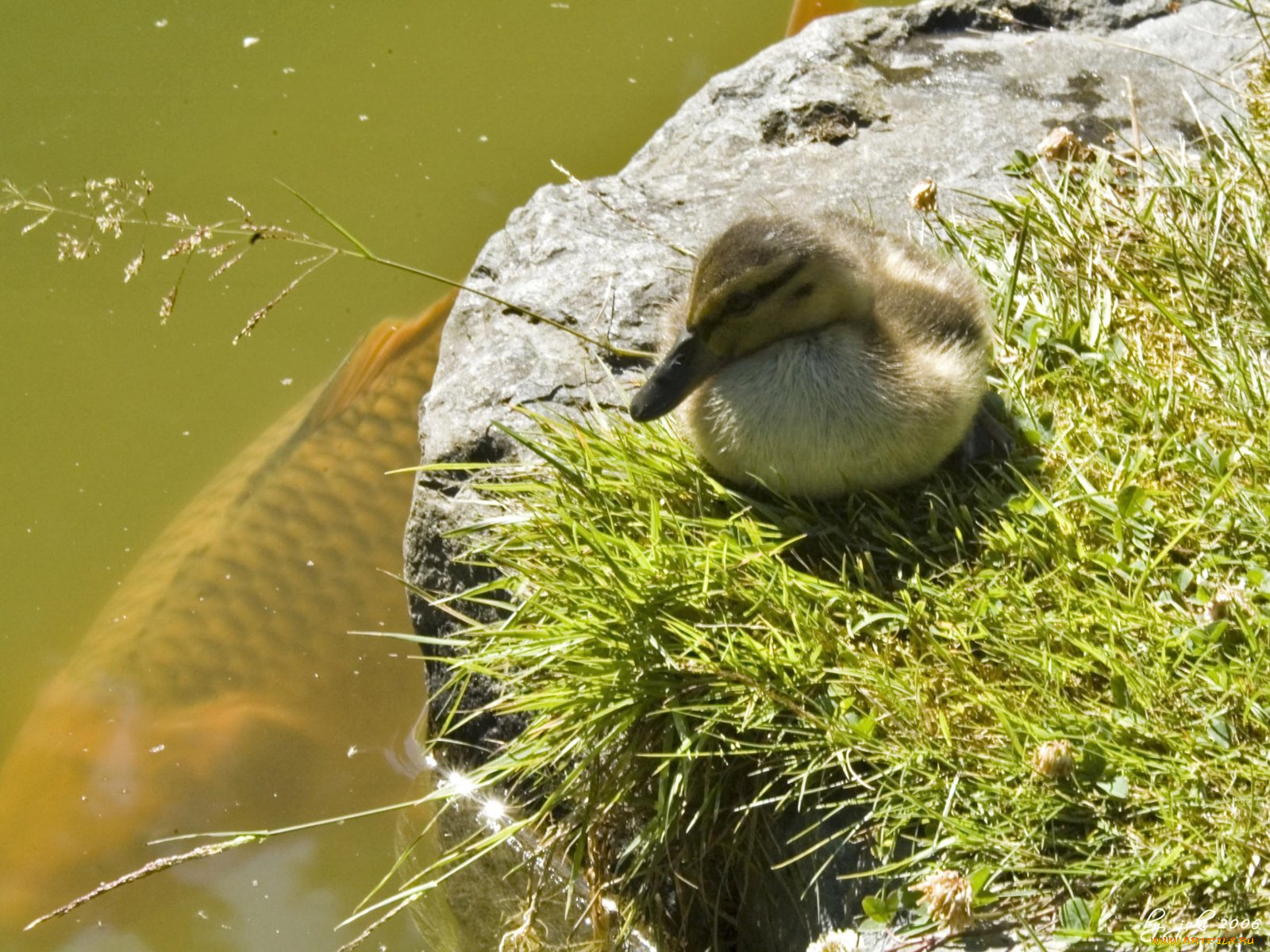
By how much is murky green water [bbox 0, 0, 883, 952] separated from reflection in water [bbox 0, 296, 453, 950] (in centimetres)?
23

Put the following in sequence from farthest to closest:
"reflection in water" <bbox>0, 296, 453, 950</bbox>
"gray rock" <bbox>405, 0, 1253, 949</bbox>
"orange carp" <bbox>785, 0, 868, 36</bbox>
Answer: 1. "orange carp" <bbox>785, 0, 868, 36</bbox>
2. "reflection in water" <bbox>0, 296, 453, 950</bbox>
3. "gray rock" <bbox>405, 0, 1253, 949</bbox>

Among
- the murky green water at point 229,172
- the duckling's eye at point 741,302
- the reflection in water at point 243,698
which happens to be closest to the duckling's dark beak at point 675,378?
the duckling's eye at point 741,302

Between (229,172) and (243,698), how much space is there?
9.61ft

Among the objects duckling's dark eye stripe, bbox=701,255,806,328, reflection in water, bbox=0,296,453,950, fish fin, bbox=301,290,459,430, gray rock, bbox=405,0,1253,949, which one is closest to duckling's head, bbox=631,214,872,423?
duckling's dark eye stripe, bbox=701,255,806,328

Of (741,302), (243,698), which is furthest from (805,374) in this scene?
(243,698)

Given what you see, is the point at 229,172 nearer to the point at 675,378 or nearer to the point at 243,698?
the point at 243,698

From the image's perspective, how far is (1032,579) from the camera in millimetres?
2531

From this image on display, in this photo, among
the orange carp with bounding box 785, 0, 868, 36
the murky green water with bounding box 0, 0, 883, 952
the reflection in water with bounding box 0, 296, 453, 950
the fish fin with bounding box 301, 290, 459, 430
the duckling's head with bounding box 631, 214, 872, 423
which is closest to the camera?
the duckling's head with bounding box 631, 214, 872, 423

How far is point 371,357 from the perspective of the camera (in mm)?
4410

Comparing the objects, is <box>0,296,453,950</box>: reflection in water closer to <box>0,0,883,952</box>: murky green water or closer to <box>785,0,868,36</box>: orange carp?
<box>0,0,883,952</box>: murky green water

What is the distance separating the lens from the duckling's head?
2.47m

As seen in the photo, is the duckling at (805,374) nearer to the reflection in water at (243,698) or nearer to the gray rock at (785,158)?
the gray rock at (785,158)

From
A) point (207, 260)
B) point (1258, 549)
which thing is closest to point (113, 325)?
point (207, 260)

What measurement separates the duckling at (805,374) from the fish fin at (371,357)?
195 centimetres
